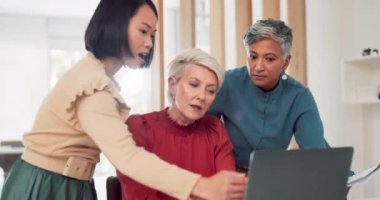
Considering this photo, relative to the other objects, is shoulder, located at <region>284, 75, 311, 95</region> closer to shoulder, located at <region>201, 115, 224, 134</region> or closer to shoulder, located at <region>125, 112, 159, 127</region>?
shoulder, located at <region>201, 115, 224, 134</region>

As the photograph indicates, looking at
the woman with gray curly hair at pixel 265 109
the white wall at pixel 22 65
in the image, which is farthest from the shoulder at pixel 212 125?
the white wall at pixel 22 65

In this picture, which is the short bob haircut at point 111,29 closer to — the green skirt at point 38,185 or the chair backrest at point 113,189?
the green skirt at point 38,185

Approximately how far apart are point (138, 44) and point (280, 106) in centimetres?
68

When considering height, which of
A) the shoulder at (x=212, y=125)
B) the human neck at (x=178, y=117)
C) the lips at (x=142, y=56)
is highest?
the lips at (x=142, y=56)

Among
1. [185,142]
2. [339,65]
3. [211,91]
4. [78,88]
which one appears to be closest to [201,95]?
[211,91]

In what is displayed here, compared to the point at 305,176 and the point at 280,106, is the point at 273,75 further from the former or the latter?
the point at 305,176

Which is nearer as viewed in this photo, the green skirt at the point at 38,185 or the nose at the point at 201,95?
the green skirt at the point at 38,185

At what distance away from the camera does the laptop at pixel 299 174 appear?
32.0 inches

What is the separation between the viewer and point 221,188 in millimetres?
820

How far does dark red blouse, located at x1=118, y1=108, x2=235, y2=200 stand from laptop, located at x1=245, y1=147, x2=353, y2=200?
0.41m

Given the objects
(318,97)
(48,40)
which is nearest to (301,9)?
(318,97)

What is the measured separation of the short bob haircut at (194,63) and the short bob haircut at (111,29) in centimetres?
27

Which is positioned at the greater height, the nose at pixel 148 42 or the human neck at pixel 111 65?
the nose at pixel 148 42

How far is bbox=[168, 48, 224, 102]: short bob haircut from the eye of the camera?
1254 mm
